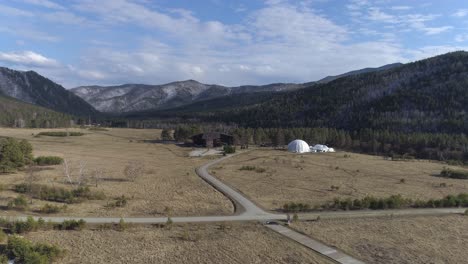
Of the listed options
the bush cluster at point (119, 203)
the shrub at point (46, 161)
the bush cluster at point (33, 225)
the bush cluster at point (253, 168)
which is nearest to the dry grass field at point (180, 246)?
the bush cluster at point (33, 225)

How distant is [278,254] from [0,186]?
122ft

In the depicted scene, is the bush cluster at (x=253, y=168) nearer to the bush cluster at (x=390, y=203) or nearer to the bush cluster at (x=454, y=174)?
the bush cluster at (x=390, y=203)

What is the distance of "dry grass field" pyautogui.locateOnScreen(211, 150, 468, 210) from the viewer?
5059 centimetres

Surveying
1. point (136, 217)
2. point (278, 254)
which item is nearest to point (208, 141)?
point (136, 217)

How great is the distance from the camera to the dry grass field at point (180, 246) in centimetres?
2647

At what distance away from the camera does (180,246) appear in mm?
28969

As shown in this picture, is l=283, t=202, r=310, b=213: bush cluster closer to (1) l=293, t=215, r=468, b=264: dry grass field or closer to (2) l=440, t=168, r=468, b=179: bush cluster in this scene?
(1) l=293, t=215, r=468, b=264: dry grass field

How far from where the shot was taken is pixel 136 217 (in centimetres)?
3681

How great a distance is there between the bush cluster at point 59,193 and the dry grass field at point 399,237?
2426 centimetres

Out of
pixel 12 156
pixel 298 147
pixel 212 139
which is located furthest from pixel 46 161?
pixel 298 147

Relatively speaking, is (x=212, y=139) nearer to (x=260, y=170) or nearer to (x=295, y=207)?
(x=260, y=170)

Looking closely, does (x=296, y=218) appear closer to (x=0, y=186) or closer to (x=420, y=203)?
(x=420, y=203)

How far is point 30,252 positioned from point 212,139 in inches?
4131

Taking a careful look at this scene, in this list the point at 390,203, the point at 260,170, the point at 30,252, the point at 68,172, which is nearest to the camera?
the point at 30,252
